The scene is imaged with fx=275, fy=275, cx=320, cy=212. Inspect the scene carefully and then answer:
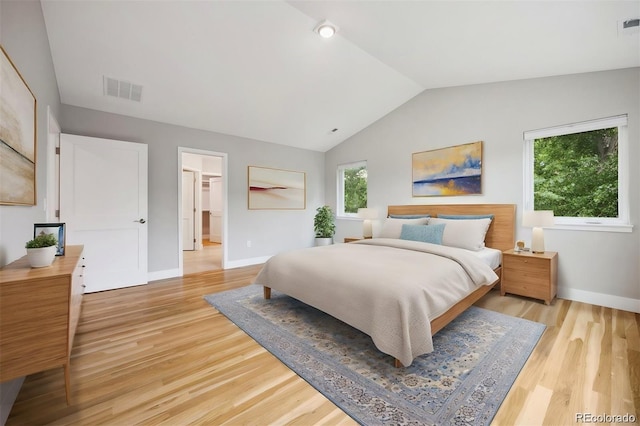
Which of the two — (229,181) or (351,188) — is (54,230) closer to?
(229,181)

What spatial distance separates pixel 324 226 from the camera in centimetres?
569

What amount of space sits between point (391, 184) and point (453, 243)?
175 cm

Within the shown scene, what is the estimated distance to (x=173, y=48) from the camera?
280cm

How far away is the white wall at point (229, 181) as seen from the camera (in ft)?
12.2

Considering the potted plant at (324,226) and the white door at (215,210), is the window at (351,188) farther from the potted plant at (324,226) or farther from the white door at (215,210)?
the white door at (215,210)

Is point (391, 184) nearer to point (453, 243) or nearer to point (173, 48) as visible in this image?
point (453, 243)

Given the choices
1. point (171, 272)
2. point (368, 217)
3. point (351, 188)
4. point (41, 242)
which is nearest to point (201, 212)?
point (171, 272)

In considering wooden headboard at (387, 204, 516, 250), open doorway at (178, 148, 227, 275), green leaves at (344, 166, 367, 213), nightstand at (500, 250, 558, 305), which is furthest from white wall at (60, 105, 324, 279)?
nightstand at (500, 250, 558, 305)

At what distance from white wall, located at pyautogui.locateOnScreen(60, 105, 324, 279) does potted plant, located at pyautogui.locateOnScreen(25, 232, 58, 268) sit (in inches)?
99.2

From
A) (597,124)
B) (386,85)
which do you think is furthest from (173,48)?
(597,124)

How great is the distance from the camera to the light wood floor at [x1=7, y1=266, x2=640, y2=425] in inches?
56.6

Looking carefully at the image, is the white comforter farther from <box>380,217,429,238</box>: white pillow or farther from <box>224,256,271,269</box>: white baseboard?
<box>224,256,271,269</box>: white baseboard

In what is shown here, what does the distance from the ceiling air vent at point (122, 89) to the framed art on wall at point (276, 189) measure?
2016 millimetres

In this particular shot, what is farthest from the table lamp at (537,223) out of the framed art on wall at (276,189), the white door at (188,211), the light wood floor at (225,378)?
the white door at (188,211)
